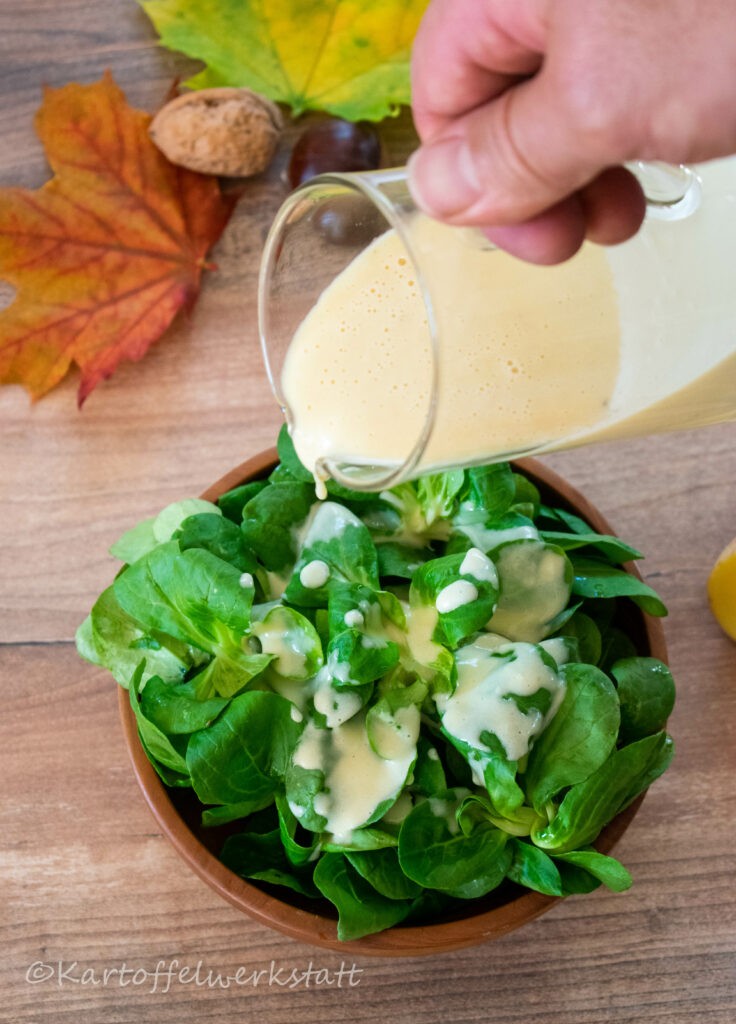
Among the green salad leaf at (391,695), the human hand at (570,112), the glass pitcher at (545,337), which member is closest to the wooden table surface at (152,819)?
the green salad leaf at (391,695)

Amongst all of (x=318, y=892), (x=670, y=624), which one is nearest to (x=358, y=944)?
(x=318, y=892)

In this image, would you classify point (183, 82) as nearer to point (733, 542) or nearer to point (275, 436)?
point (275, 436)

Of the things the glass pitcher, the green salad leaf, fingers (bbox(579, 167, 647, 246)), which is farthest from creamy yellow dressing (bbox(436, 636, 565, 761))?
fingers (bbox(579, 167, 647, 246))

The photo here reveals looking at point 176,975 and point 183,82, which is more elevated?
point 183,82

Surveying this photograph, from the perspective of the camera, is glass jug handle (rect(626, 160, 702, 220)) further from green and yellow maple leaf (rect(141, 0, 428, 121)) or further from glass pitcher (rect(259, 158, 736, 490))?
green and yellow maple leaf (rect(141, 0, 428, 121))

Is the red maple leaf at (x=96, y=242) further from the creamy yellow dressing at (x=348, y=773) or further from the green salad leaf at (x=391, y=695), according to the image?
the creamy yellow dressing at (x=348, y=773)

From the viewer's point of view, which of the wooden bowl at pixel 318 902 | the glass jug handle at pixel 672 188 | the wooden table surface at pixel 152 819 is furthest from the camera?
the wooden table surface at pixel 152 819

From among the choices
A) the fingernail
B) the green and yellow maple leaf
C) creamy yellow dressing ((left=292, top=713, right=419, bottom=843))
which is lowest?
creamy yellow dressing ((left=292, top=713, right=419, bottom=843))
